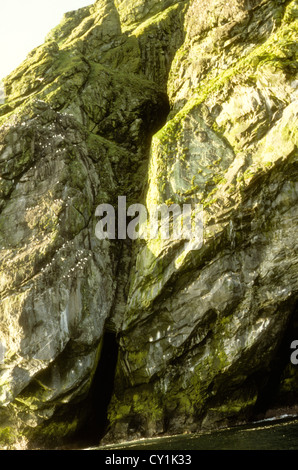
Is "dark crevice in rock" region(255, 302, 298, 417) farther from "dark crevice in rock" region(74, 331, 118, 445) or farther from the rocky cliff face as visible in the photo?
"dark crevice in rock" region(74, 331, 118, 445)

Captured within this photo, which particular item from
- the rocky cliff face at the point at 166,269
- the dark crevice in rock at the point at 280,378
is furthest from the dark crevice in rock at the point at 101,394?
A: the dark crevice in rock at the point at 280,378

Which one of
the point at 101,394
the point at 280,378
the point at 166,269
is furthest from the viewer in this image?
the point at 101,394

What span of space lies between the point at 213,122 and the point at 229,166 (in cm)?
463

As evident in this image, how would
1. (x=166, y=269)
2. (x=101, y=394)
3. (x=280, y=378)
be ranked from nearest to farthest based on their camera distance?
1. (x=280, y=378)
2. (x=166, y=269)
3. (x=101, y=394)

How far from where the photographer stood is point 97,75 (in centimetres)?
4494

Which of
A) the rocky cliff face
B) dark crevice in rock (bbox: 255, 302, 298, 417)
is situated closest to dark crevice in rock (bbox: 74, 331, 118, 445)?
the rocky cliff face

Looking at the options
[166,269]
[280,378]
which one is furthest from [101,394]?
[280,378]

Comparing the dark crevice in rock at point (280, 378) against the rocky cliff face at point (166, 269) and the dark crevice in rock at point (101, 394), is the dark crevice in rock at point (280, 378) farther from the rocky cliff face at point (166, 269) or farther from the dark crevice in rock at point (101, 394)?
the dark crevice in rock at point (101, 394)

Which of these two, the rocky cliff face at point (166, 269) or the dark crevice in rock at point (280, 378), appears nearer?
the rocky cliff face at point (166, 269)

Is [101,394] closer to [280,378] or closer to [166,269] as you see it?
[166,269]

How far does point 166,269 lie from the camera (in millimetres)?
30484

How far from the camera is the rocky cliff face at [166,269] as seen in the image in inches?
1125

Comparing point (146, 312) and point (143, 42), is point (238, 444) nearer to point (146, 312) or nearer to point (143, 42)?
point (146, 312)
